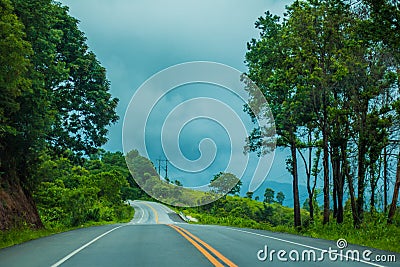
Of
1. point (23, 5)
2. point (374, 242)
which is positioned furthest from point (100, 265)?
point (23, 5)

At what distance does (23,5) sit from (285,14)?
53.0 ft

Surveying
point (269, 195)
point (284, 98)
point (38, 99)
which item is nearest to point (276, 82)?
point (284, 98)

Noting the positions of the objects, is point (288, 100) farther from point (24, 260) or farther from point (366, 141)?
point (24, 260)

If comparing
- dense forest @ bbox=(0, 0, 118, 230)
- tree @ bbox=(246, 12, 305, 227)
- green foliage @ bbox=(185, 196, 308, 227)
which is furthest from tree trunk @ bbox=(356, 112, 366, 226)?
green foliage @ bbox=(185, 196, 308, 227)

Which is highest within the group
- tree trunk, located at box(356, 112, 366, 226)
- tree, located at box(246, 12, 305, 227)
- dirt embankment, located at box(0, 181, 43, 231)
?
tree, located at box(246, 12, 305, 227)

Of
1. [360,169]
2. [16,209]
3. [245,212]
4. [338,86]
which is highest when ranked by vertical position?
[338,86]

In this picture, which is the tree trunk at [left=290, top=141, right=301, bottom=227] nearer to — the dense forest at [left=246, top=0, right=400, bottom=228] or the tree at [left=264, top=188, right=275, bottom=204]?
the dense forest at [left=246, top=0, right=400, bottom=228]

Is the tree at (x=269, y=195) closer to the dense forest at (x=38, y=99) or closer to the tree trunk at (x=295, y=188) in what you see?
the tree trunk at (x=295, y=188)

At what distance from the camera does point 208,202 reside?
79688 millimetres

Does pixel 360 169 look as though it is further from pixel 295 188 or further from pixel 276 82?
pixel 295 188

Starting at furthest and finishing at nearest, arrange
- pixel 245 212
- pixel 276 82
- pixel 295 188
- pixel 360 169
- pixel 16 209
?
pixel 245 212 < pixel 295 188 < pixel 276 82 < pixel 360 169 < pixel 16 209

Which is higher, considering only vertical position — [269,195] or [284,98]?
[269,195]

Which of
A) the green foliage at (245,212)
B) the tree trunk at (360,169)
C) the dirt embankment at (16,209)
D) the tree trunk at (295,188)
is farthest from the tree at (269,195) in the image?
the dirt embankment at (16,209)

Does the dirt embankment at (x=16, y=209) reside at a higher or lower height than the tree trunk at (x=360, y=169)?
lower
